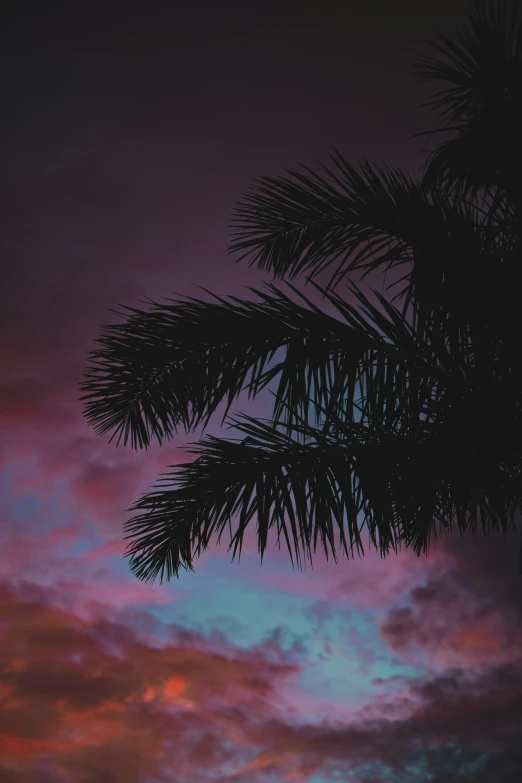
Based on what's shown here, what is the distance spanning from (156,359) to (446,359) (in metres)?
1.96

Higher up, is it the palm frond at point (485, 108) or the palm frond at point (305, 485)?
the palm frond at point (485, 108)

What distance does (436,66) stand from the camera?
6.25m

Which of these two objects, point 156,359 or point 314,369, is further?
point 156,359

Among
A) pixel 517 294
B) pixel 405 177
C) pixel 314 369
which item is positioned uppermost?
pixel 405 177

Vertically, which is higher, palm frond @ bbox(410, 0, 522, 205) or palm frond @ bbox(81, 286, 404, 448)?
palm frond @ bbox(410, 0, 522, 205)

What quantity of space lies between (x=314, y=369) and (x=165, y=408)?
1.51m

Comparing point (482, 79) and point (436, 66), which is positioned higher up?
point (436, 66)

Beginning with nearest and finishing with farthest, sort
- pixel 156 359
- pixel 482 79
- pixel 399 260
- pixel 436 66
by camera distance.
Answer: pixel 156 359
pixel 399 260
pixel 482 79
pixel 436 66

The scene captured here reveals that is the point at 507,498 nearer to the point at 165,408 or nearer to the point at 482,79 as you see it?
the point at 165,408

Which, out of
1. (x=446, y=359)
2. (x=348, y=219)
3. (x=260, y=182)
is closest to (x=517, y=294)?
(x=446, y=359)

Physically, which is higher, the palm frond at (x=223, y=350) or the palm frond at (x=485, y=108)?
the palm frond at (x=485, y=108)

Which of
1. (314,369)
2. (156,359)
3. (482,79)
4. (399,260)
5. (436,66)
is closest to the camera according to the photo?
(314,369)

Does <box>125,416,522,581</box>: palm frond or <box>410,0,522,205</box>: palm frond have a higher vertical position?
<box>410,0,522,205</box>: palm frond

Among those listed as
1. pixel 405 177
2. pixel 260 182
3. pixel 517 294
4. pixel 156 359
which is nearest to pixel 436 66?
pixel 405 177
